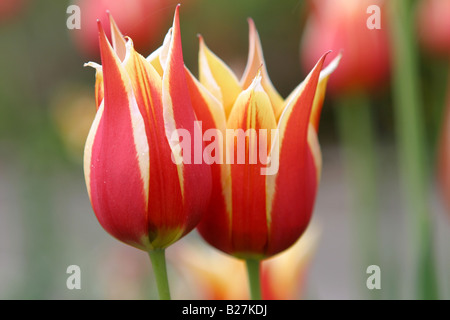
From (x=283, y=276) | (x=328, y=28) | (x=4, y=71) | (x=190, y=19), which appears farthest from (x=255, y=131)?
(x=4, y=71)

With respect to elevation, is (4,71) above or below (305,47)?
above

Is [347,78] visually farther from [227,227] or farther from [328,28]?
[227,227]

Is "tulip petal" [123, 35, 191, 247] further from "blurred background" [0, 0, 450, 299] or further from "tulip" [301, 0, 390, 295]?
"tulip" [301, 0, 390, 295]

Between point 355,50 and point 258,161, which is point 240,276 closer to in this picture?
point 258,161

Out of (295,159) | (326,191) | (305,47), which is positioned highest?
(305,47)

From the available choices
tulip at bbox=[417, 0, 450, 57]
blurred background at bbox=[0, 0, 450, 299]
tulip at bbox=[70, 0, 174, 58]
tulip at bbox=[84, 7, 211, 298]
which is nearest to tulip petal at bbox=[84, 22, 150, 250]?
tulip at bbox=[84, 7, 211, 298]

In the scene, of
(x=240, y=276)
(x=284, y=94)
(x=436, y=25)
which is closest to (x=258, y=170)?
(x=240, y=276)
